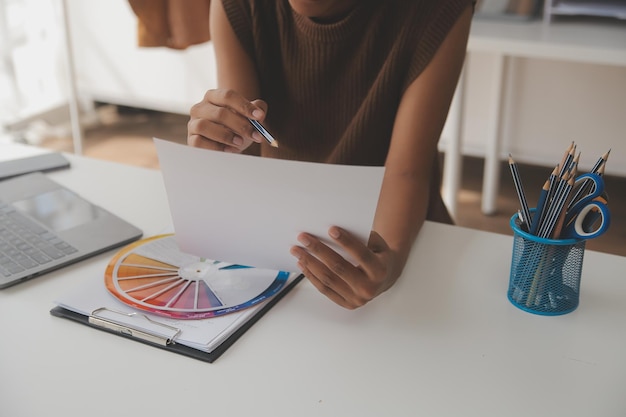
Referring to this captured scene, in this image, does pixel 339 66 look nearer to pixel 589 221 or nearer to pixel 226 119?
pixel 226 119

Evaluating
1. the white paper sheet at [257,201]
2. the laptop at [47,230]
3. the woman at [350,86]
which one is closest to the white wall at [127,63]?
the woman at [350,86]

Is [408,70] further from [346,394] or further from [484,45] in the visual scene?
[484,45]

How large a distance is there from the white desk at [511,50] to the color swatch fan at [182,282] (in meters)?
1.35

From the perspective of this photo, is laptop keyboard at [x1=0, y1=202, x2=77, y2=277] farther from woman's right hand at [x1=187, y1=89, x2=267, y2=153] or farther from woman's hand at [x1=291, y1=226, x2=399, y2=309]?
woman's hand at [x1=291, y1=226, x2=399, y2=309]

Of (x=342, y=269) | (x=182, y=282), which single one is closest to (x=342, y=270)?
(x=342, y=269)

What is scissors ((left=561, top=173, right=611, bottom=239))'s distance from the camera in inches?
28.8

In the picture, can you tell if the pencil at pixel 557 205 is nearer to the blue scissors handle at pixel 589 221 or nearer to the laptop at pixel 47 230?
Answer: the blue scissors handle at pixel 589 221

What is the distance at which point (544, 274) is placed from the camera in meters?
0.78

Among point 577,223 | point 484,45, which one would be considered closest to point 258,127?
point 577,223

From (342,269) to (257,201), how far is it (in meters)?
0.12

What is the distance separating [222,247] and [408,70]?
1.42 feet

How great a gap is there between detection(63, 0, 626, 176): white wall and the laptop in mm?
1713

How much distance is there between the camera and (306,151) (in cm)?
121

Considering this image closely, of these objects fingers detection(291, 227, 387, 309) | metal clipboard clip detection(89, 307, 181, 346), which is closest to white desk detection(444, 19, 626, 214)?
fingers detection(291, 227, 387, 309)
